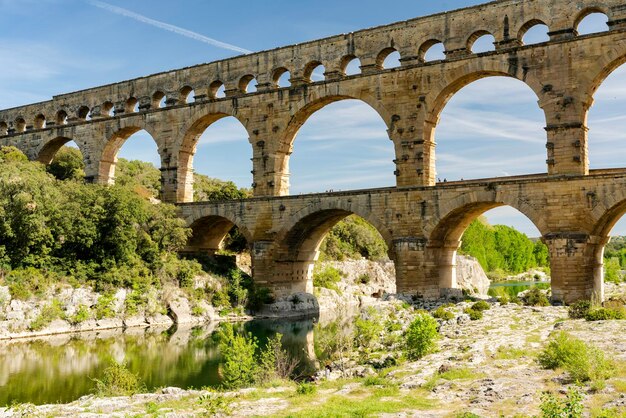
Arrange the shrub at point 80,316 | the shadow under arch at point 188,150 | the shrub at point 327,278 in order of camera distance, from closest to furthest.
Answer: the shrub at point 80,316 < the shadow under arch at point 188,150 < the shrub at point 327,278

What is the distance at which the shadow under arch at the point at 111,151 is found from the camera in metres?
37.6

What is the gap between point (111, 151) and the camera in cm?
3841

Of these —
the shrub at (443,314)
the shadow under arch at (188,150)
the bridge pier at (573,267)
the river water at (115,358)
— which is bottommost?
the river water at (115,358)

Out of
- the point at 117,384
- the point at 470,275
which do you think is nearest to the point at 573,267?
the point at 117,384

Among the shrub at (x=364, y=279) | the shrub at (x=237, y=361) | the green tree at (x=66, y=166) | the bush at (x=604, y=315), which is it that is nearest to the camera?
the shrub at (x=237, y=361)

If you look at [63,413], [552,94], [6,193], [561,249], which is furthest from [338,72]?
[63,413]

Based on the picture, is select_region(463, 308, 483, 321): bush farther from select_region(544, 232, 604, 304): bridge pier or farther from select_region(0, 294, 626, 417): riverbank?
select_region(0, 294, 626, 417): riverbank

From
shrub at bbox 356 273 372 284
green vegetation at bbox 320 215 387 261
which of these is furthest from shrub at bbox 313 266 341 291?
green vegetation at bbox 320 215 387 261

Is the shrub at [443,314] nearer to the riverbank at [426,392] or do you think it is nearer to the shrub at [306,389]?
the riverbank at [426,392]

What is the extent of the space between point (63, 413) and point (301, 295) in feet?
73.6

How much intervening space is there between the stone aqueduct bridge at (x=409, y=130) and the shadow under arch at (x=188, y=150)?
0.25 ft

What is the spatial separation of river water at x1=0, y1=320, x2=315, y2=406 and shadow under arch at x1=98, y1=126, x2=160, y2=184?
13.8m

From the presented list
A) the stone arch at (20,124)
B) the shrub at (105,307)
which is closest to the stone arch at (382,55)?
the shrub at (105,307)

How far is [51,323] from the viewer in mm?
25438
